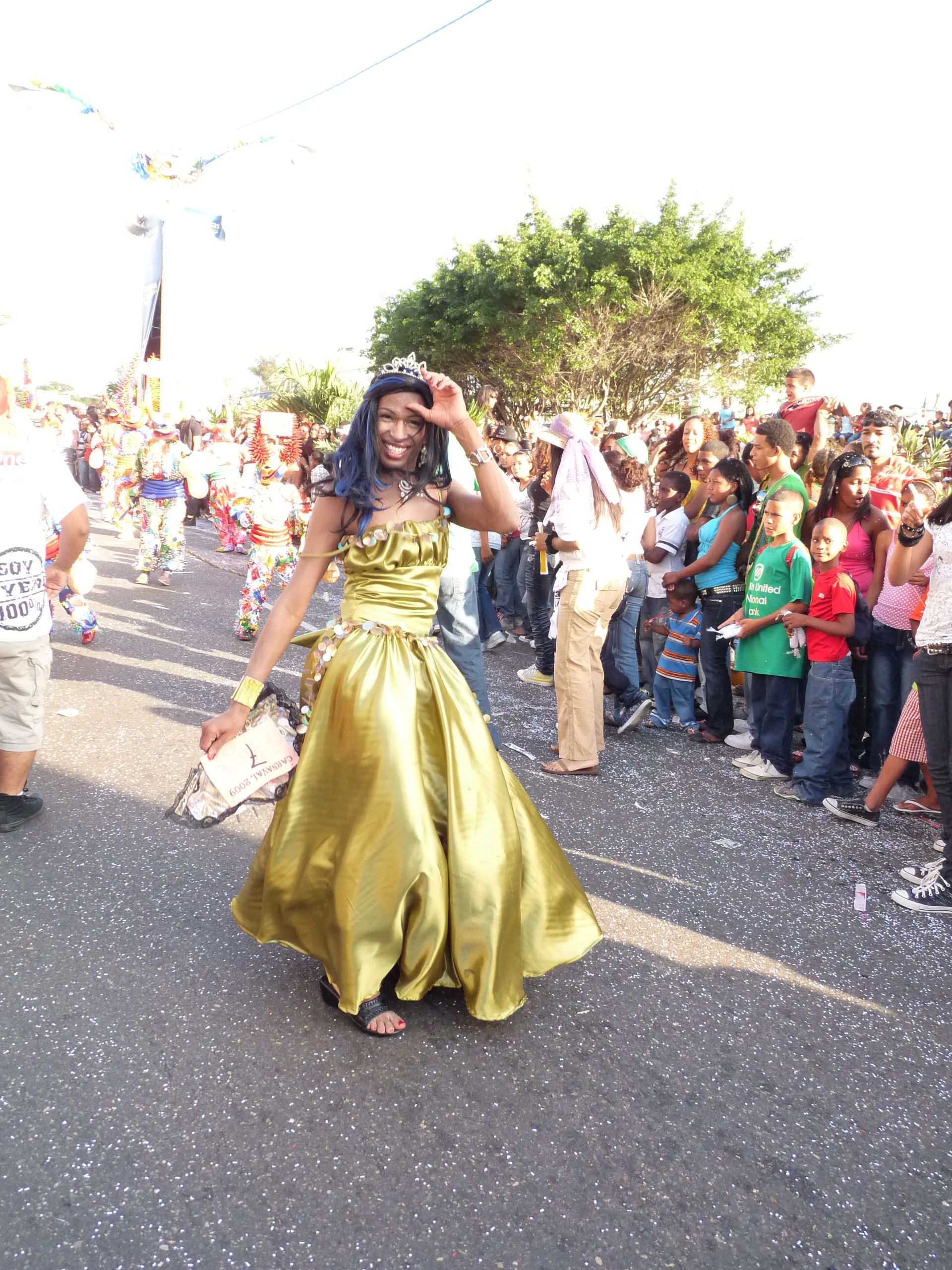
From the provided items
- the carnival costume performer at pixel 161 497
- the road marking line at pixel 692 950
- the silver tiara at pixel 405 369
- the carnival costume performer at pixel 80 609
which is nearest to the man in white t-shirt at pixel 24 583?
the silver tiara at pixel 405 369

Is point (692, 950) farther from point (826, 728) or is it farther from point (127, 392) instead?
point (127, 392)

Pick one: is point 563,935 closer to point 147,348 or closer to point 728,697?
point 728,697

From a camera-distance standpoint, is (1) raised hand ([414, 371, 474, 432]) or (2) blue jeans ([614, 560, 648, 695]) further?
(2) blue jeans ([614, 560, 648, 695])

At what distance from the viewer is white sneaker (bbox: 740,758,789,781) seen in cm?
514

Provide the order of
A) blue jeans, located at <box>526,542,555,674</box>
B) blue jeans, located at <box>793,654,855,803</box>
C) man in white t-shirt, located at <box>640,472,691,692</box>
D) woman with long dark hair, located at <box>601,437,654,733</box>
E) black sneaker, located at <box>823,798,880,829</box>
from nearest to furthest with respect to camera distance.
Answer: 1. black sneaker, located at <box>823,798,880,829</box>
2. blue jeans, located at <box>793,654,855,803</box>
3. woman with long dark hair, located at <box>601,437,654,733</box>
4. man in white t-shirt, located at <box>640,472,691,692</box>
5. blue jeans, located at <box>526,542,555,674</box>

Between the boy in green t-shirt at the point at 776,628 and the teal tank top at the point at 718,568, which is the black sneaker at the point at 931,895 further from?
the teal tank top at the point at 718,568

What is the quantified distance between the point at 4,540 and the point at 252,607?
4134 mm

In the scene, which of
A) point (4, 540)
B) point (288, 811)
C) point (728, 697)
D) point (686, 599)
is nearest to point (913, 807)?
point (728, 697)

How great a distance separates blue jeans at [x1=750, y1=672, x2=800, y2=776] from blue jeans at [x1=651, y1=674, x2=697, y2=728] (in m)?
0.82

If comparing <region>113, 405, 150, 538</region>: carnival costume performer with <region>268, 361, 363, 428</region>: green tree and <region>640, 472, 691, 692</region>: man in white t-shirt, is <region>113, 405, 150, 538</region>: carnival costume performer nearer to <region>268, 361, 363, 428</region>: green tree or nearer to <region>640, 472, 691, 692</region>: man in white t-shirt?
<region>640, 472, 691, 692</region>: man in white t-shirt

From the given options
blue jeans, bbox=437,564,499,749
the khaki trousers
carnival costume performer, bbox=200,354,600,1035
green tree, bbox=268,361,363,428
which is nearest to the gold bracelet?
carnival costume performer, bbox=200,354,600,1035

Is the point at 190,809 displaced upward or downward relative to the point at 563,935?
upward

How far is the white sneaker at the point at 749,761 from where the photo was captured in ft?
17.3

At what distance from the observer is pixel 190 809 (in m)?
2.50
